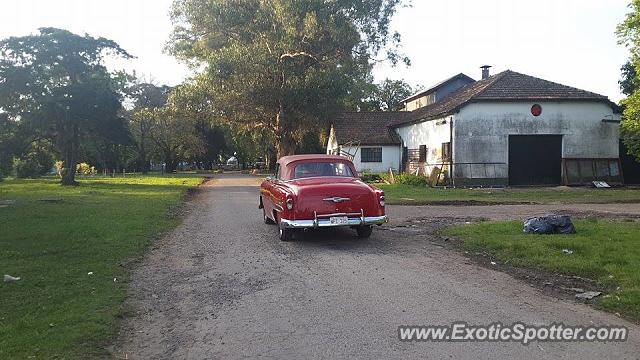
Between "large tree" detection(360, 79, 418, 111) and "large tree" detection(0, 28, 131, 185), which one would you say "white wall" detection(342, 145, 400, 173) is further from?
"large tree" detection(360, 79, 418, 111)

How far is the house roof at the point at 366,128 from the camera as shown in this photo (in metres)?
37.7

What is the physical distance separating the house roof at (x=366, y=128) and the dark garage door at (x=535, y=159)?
34.5 ft

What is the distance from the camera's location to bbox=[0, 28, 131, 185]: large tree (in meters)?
27.2

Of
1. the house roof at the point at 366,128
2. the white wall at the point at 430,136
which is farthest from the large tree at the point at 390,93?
the white wall at the point at 430,136

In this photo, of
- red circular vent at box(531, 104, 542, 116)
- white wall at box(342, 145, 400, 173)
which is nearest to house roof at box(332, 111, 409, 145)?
white wall at box(342, 145, 400, 173)

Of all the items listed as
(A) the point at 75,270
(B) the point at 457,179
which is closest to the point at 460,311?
(A) the point at 75,270

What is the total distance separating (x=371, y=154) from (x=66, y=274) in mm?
30995

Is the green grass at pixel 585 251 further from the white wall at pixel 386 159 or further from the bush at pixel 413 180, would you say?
the white wall at pixel 386 159

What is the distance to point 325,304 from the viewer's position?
621 centimetres

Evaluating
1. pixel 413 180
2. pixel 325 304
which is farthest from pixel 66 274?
pixel 413 180

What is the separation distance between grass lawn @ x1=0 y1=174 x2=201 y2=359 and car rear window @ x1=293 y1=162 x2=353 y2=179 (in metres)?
3.44

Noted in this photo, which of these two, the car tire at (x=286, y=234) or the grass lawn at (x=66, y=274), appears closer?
the grass lawn at (x=66, y=274)

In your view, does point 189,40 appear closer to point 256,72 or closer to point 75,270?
point 256,72

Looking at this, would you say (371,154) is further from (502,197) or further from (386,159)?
(502,197)
